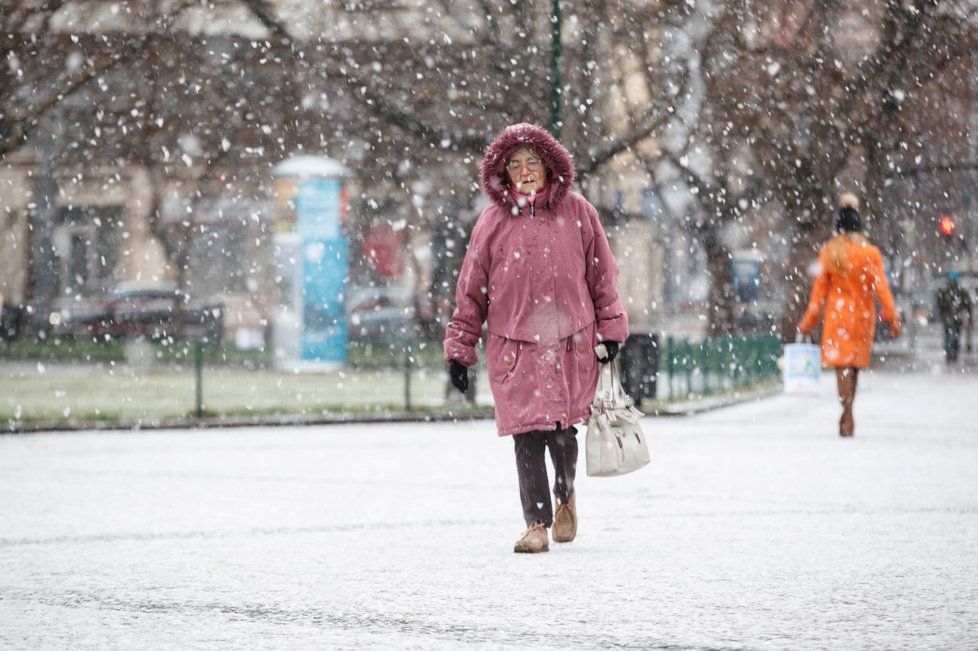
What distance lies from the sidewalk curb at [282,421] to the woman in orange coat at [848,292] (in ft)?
15.2

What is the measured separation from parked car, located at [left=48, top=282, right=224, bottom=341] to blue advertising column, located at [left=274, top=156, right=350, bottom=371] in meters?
13.7

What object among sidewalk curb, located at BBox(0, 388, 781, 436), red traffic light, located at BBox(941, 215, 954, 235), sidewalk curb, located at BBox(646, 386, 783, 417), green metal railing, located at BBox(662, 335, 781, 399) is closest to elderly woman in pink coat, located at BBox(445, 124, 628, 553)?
sidewalk curb, located at BBox(0, 388, 781, 436)

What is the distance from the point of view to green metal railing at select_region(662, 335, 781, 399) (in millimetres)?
19906

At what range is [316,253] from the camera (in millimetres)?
25750

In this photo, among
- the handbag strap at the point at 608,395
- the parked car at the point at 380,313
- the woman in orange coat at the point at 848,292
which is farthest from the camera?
the parked car at the point at 380,313

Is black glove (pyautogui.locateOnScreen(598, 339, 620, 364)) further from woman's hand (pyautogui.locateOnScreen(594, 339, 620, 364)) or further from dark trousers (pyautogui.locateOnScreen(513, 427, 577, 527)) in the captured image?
dark trousers (pyautogui.locateOnScreen(513, 427, 577, 527))

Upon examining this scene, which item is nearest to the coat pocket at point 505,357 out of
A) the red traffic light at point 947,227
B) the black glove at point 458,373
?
the black glove at point 458,373

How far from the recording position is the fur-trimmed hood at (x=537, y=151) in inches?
281

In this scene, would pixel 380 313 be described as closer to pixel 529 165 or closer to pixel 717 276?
pixel 717 276

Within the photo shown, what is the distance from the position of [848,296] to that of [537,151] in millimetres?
6557

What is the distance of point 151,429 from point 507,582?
10.3 meters

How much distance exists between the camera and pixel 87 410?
1856 cm

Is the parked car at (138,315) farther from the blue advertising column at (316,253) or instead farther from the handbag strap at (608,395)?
the handbag strap at (608,395)

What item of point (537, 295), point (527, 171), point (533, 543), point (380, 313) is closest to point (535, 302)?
point (537, 295)
